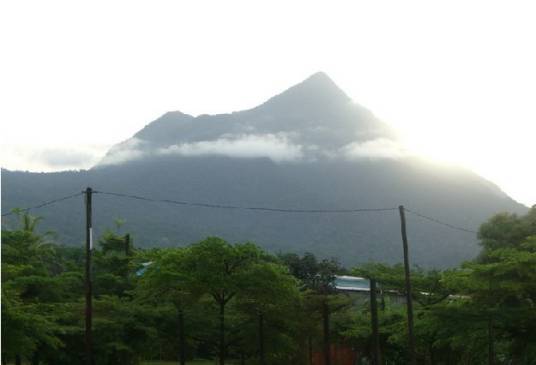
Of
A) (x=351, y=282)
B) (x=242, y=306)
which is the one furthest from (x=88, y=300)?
(x=351, y=282)

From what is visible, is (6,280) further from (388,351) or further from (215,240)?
(388,351)

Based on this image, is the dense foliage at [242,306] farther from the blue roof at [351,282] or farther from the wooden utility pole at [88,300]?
the blue roof at [351,282]

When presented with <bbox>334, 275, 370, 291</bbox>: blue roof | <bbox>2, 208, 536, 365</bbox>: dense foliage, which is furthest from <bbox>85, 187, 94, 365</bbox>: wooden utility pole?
<bbox>334, 275, 370, 291</bbox>: blue roof

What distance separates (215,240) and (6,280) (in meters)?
9.87

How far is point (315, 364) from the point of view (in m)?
50.7

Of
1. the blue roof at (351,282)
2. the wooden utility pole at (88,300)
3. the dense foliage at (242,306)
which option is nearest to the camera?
the wooden utility pole at (88,300)

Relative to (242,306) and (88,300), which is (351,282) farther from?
(88,300)

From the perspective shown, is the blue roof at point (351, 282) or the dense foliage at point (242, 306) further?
the blue roof at point (351, 282)

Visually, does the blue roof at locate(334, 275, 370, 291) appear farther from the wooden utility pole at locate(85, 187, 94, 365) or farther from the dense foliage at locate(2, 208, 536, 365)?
the wooden utility pole at locate(85, 187, 94, 365)

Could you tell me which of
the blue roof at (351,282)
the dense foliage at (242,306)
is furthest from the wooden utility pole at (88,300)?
the blue roof at (351,282)

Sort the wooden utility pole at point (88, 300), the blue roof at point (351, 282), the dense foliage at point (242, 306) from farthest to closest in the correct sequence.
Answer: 1. the blue roof at point (351, 282)
2. the dense foliage at point (242, 306)
3. the wooden utility pole at point (88, 300)

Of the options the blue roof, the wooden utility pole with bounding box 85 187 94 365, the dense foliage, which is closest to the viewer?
the wooden utility pole with bounding box 85 187 94 365

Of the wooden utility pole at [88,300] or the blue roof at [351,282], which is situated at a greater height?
the wooden utility pole at [88,300]

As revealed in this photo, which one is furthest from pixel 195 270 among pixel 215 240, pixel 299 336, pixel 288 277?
pixel 299 336
